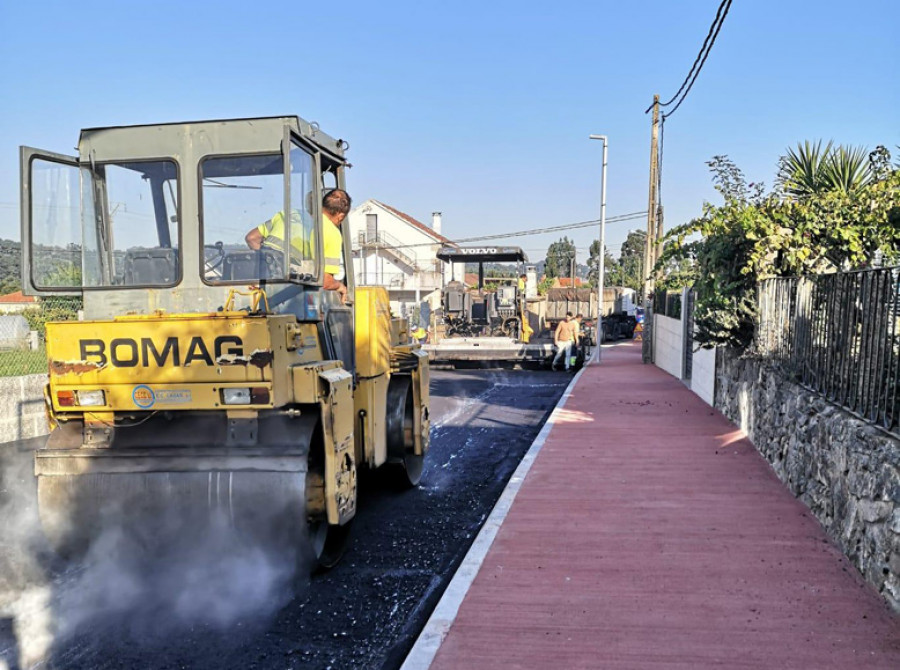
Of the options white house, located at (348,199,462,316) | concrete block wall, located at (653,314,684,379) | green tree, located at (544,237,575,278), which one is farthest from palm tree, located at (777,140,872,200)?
green tree, located at (544,237,575,278)

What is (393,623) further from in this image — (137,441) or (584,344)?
(584,344)

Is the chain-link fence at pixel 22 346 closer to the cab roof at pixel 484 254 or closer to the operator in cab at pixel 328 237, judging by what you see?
the operator in cab at pixel 328 237

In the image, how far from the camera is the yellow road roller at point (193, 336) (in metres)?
4.39

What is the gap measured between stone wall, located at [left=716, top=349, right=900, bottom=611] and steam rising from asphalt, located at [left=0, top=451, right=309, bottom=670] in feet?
11.6

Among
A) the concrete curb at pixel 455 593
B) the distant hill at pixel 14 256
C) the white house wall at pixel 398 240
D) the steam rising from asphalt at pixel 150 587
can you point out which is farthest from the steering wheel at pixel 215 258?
the white house wall at pixel 398 240

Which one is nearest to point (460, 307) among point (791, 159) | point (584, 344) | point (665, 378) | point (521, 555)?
point (584, 344)

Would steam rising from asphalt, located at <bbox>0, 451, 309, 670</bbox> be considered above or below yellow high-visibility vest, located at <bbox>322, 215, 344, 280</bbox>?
below

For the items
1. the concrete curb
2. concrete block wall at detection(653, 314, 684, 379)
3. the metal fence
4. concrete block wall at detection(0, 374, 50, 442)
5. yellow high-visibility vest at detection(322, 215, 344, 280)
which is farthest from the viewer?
concrete block wall at detection(653, 314, 684, 379)

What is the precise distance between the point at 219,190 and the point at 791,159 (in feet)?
26.2

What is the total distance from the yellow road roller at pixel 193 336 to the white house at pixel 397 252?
136 ft

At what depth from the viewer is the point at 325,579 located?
507 cm

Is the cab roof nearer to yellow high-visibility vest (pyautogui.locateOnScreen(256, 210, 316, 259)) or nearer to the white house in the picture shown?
yellow high-visibility vest (pyautogui.locateOnScreen(256, 210, 316, 259))

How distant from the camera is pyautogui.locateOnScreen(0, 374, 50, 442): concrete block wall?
984cm

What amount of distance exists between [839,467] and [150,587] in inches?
188
